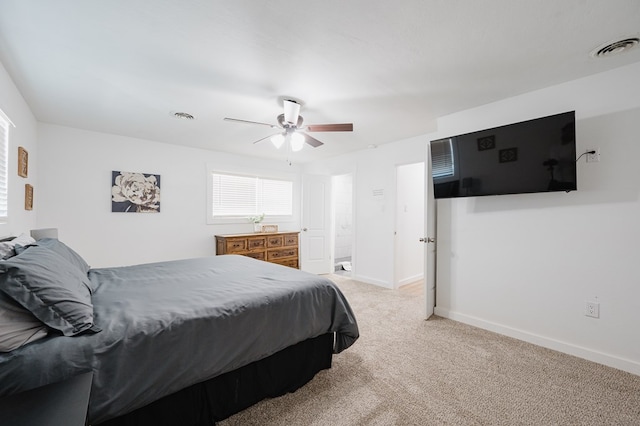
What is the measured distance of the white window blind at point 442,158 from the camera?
9.69 ft

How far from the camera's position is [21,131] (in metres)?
2.71

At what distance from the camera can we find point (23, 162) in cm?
271

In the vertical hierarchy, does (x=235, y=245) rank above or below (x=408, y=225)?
below

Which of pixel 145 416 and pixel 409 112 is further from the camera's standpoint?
pixel 409 112

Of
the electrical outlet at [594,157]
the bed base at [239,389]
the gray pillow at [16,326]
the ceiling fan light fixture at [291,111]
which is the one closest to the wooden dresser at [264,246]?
the ceiling fan light fixture at [291,111]

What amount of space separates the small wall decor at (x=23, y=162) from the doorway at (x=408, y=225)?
451 cm

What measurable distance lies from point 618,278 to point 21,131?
558cm

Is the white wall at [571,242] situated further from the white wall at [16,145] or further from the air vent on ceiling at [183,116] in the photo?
the white wall at [16,145]

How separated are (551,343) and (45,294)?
3685mm

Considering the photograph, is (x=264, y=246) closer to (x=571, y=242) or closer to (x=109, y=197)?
(x=109, y=197)

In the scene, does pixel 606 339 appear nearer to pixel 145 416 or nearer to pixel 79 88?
pixel 145 416

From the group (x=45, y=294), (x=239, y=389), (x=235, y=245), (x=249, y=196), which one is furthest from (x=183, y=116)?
(x=239, y=389)

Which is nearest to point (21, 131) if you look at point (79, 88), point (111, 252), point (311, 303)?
point (79, 88)

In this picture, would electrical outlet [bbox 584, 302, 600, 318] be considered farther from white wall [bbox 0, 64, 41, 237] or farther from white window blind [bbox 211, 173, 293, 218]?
white wall [bbox 0, 64, 41, 237]
